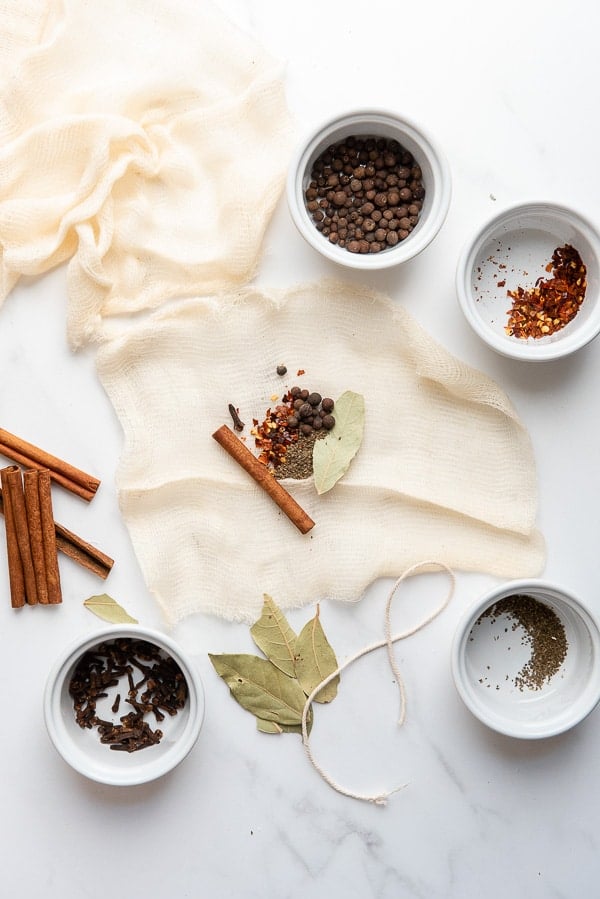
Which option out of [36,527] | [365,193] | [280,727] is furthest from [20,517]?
[365,193]

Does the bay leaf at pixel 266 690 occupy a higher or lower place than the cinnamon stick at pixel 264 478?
lower

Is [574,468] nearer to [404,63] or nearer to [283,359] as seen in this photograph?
[283,359]

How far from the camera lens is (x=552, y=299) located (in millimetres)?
1128

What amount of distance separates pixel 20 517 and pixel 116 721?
376mm

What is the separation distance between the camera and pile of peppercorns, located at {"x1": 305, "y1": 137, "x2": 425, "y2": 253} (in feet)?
3.62

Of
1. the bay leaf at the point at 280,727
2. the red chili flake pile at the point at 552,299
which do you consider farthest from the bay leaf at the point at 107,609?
the red chili flake pile at the point at 552,299

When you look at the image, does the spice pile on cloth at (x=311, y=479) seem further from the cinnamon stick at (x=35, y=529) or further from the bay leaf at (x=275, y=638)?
the cinnamon stick at (x=35, y=529)

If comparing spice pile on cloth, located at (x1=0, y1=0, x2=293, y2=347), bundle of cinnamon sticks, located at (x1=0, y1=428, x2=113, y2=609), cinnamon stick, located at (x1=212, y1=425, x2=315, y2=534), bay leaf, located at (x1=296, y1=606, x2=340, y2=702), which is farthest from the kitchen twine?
spice pile on cloth, located at (x1=0, y1=0, x2=293, y2=347)

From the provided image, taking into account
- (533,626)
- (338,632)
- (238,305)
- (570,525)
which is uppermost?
(238,305)

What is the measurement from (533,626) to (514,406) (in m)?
Result: 0.37

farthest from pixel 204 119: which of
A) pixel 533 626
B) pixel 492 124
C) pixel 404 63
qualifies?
pixel 533 626

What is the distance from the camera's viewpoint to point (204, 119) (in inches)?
44.3

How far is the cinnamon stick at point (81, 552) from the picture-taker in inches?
44.8

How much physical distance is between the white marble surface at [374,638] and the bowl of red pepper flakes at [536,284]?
0.06 metres
